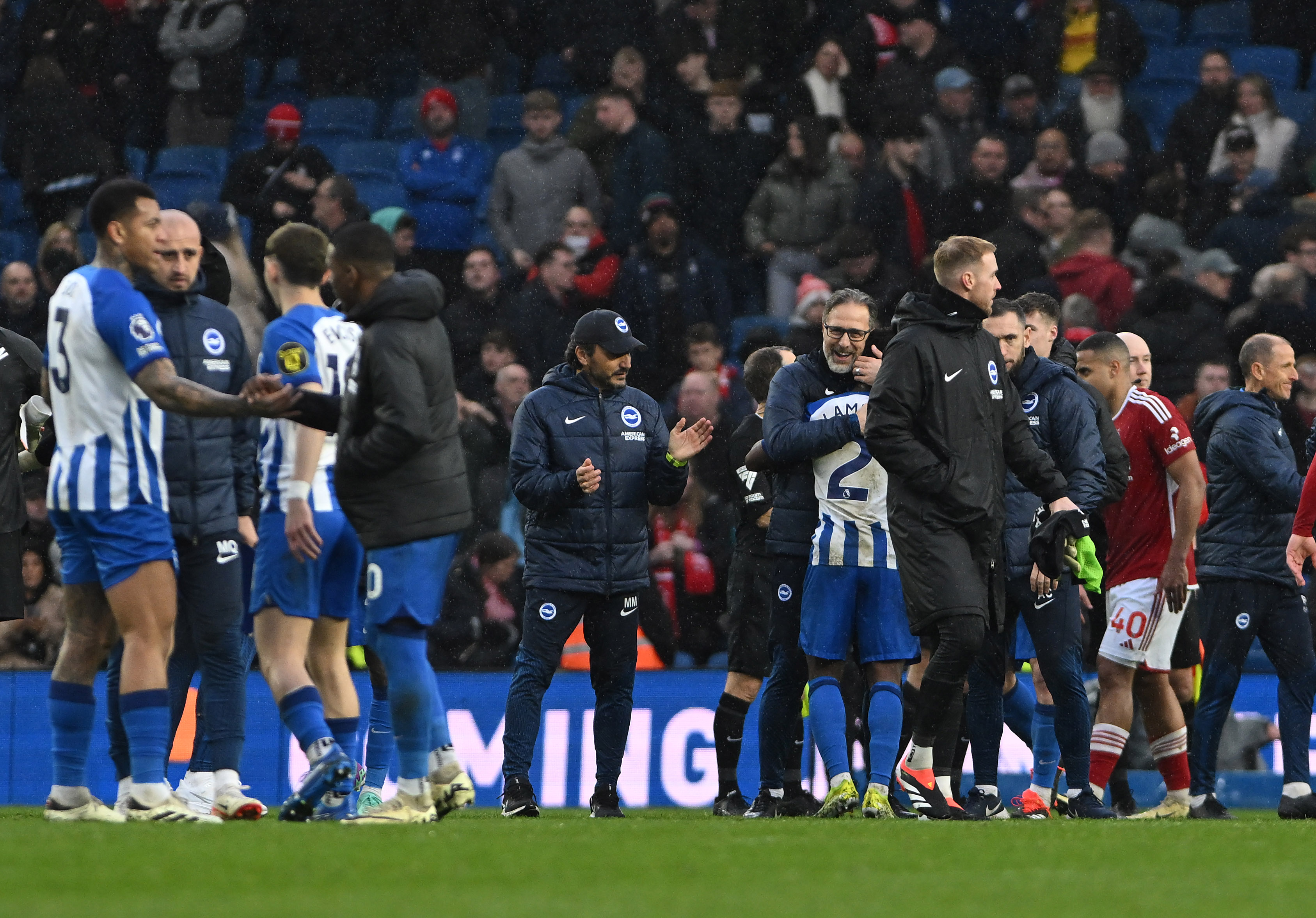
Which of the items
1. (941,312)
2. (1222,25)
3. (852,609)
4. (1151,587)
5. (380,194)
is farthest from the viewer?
(1222,25)

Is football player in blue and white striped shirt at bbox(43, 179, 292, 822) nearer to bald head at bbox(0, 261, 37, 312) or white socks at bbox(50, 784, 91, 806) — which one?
white socks at bbox(50, 784, 91, 806)

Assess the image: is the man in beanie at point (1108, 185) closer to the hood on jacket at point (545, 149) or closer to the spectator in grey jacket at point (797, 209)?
the spectator in grey jacket at point (797, 209)

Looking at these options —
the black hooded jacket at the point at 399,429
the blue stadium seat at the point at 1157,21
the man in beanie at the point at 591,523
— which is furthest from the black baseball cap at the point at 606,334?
the blue stadium seat at the point at 1157,21

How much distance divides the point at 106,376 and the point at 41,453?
1649 millimetres

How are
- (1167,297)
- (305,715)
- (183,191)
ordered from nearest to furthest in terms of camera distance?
(305,715)
(1167,297)
(183,191)

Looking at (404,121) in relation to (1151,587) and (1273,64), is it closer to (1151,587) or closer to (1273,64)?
(1273,64)

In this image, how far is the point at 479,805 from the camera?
10.7 m

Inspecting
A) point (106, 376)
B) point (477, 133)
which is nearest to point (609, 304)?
point (477, 133)

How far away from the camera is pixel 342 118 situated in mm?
16391

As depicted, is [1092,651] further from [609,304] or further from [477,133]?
[477,133]

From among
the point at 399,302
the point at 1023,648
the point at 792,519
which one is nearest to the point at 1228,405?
the point at 1023,648

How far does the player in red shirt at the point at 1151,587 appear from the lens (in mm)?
8750

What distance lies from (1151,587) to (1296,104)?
329 inches

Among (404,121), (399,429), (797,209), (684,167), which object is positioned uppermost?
(404,121)
